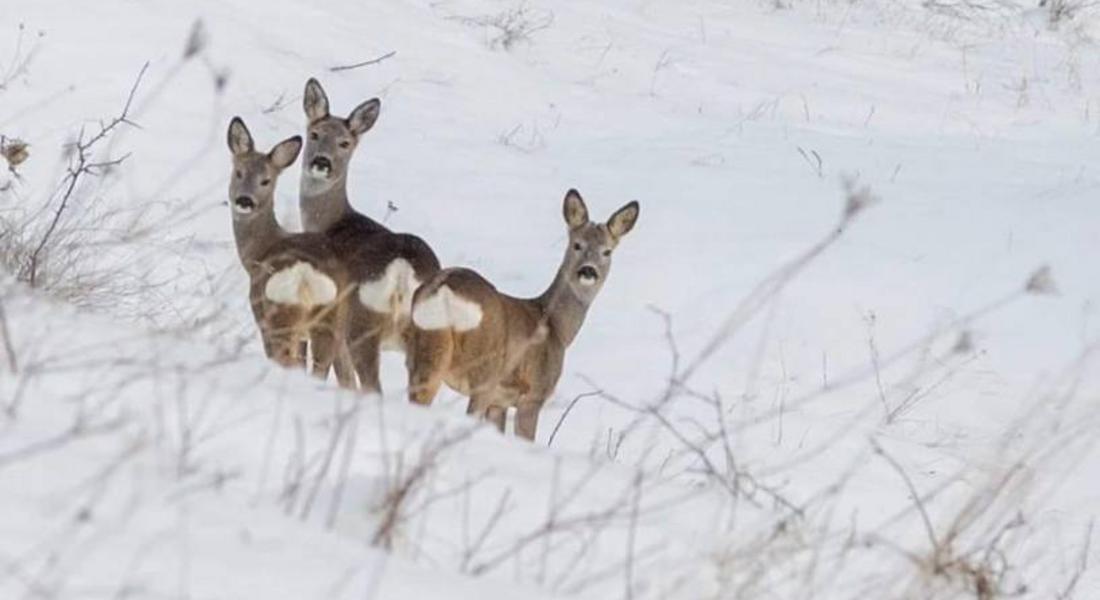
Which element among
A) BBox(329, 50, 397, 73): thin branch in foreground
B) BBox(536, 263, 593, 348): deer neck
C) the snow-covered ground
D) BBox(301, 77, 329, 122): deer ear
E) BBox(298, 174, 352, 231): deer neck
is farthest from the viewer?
BBox(329, 50, 397, 73): thin branch in foreground

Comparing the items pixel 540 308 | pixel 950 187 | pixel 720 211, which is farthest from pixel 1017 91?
pixel 540 308

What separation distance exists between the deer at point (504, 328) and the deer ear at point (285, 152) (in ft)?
3.34

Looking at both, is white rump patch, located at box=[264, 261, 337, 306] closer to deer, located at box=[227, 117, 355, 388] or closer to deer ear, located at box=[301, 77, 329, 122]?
deer, located at box=[227, 117, 355, 388]

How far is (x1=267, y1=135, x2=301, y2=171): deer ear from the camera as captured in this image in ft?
29.5

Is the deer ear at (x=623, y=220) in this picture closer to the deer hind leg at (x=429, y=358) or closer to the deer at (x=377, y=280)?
the deer at (x=377, y=280)

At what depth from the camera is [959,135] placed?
1298 centimetres

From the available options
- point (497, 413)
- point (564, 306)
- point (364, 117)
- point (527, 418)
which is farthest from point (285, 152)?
point (527, 418)

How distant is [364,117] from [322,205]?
1.36ft

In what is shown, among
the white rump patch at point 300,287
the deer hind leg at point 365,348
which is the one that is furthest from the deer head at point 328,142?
the white rump patch at point 300,287

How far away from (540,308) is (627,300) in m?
1.46

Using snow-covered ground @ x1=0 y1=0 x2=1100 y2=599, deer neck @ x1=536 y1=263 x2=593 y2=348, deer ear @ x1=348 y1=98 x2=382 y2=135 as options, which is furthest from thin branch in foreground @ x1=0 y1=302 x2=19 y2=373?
deer ear @ x1=348 y1=98 x2=382 y2=135

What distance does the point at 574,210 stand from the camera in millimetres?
8992

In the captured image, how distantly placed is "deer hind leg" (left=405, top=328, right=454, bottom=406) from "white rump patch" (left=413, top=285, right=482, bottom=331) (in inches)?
1.4

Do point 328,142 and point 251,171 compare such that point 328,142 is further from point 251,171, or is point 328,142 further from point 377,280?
point 377,280
